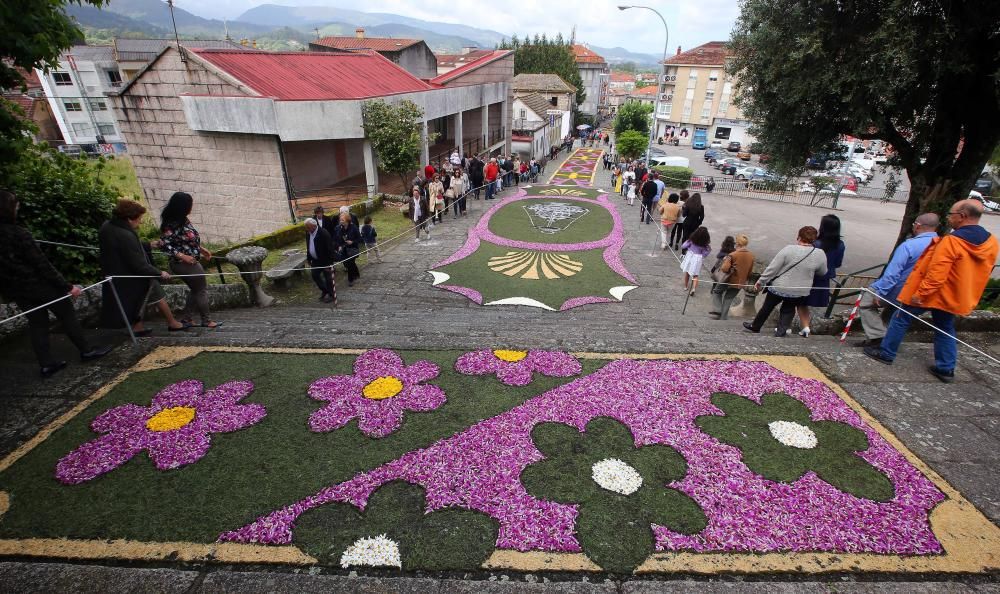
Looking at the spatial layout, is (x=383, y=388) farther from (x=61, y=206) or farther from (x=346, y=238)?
(x=61, y=206)

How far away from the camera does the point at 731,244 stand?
9656mm

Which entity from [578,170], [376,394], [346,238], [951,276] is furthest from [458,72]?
[951,276]

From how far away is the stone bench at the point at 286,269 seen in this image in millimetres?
9695

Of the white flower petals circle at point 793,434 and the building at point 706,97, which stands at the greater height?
the building at point 706,97

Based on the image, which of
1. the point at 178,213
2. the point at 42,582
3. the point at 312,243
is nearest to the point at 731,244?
the point at 312,243

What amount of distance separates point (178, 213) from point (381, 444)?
4863mm

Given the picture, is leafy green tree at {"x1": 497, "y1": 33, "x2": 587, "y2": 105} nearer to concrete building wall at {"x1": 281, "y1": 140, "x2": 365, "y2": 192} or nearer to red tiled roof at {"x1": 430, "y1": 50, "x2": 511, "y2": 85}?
red tiled roof at {"x1": 430, "y1": 50, "x2": 511, "y2": 85}

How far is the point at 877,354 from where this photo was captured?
251 inches

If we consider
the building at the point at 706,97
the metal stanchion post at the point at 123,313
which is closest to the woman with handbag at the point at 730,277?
the metal stanchion post at the point at 123,313

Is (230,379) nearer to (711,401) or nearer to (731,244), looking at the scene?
(711,401)

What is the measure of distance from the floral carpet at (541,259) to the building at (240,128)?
7284 millimetres

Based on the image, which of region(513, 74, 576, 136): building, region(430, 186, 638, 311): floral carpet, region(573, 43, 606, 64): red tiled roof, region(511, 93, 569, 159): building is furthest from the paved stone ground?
region(573, 43, 606, 64): red tiled roof

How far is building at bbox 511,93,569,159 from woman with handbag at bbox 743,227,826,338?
37259mm

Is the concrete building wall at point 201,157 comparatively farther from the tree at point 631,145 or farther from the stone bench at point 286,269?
the tree at point 631,145
